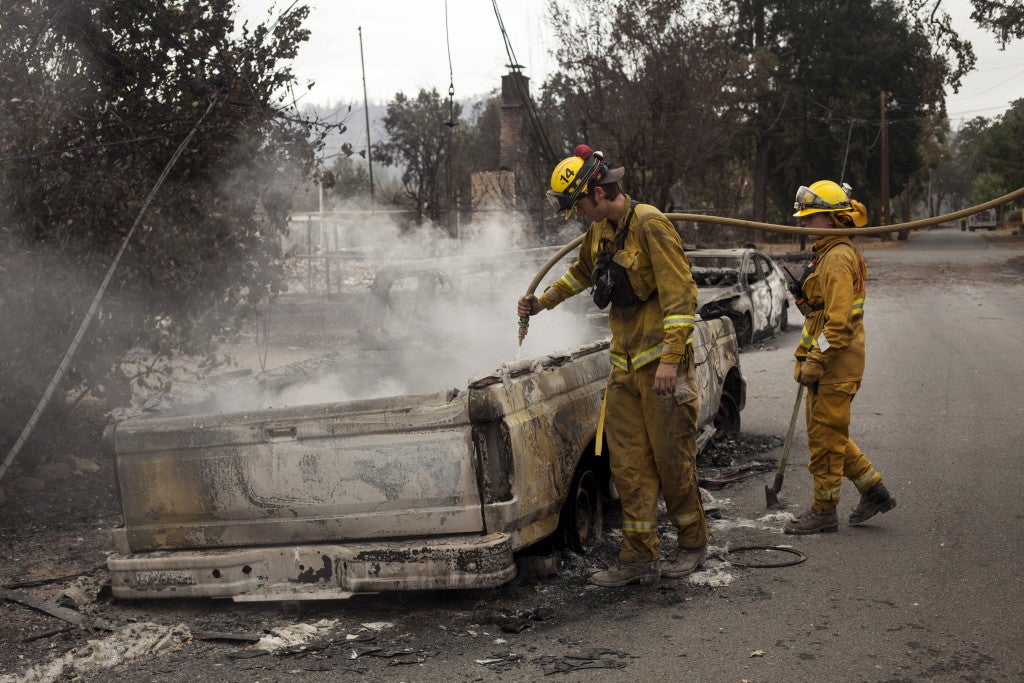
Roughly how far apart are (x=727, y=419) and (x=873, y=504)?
2395mm

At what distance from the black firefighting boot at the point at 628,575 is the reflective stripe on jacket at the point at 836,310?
1.60 metres

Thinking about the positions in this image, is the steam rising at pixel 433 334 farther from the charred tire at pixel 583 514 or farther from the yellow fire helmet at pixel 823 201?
the yellow fire helmet at pixel 823 201

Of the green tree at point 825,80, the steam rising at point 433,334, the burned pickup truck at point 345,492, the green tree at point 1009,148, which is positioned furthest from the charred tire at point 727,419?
the green tree at point 825,80

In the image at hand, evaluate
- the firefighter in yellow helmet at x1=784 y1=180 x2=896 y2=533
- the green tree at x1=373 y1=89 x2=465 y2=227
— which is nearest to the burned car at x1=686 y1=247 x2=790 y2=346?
the green tree at x1=373 y1=89 x2=465 y2=227

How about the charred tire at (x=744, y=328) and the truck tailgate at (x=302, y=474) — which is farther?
the charred tire at (x=744, y=328)

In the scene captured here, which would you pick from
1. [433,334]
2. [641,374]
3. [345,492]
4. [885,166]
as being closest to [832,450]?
[641,374]

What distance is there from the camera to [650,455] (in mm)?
5176

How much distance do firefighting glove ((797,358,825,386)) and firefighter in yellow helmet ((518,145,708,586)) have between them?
90 centimetres

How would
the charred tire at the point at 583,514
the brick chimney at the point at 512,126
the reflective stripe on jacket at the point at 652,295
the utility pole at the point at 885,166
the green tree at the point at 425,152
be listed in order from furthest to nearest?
the utility pole at the point at 885,166 < the green tree at the point at 425,152 < the brick chimney at the point at 512,126 < the charred tire at the point at 583,514 < the reflective stripe on jacket at the point at 652,295

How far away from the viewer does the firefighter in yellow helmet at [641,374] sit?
5051 millimetres

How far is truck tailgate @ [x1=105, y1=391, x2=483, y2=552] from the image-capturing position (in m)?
4.50

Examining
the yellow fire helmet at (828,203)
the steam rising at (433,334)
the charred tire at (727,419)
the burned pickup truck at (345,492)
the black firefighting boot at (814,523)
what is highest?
the yellow fire helmet at (828,203)

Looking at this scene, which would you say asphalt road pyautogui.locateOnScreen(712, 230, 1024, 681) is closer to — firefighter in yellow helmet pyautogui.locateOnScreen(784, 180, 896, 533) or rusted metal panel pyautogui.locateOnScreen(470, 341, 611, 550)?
firefighter in yellow helmet pyautogui.locateOnScreen(784, 180, 896, 533)

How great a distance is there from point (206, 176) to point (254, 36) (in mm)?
1176
